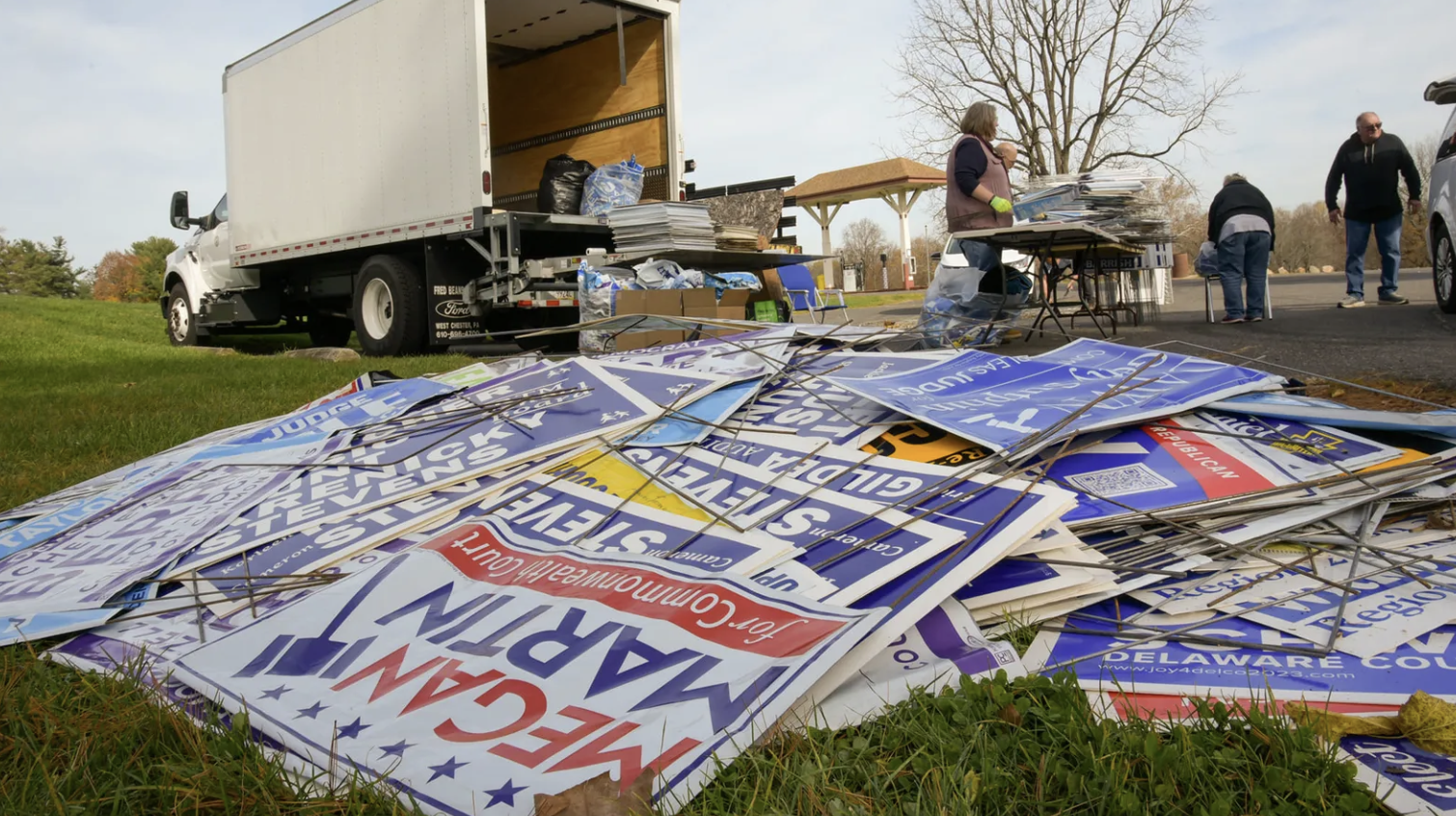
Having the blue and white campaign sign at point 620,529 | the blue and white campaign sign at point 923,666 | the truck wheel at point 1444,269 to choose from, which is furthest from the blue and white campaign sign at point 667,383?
the truck wheel at point 1444,269

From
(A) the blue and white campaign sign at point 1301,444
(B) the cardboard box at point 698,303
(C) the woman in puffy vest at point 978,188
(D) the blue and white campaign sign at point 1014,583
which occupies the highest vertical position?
(C) the woman in puffy vest at point 978,188

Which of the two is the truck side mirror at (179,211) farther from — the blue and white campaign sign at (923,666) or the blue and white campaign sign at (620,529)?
the blue and white campaign sign at (923,666)

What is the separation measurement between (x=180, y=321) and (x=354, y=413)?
10.3m

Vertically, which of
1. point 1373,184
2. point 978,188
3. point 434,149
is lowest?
point 978,188

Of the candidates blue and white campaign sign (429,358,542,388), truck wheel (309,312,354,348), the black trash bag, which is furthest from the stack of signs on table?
truck wheel (309,312,354,348)

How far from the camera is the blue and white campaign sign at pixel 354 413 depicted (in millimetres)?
3219

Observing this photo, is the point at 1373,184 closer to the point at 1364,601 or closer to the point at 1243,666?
the point at 1364,601

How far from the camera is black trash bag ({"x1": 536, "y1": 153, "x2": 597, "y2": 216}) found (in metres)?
8.11

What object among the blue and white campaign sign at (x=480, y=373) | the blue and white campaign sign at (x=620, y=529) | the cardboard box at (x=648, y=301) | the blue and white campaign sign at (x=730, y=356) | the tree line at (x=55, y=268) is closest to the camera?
the blue and white campaign sign at (x=620, y=529)

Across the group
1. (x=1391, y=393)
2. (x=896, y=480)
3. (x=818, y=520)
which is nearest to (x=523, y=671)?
(x=818, y=520)

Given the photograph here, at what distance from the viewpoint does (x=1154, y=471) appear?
85.5 inches

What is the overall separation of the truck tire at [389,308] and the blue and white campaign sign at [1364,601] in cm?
771

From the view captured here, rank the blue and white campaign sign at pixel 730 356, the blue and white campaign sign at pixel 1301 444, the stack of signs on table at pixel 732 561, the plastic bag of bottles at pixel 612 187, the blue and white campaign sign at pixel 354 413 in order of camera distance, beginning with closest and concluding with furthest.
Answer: the stack of signs on table at pixel 732 561 < the blue and white campaign sign at pixel 1301 444 < the blue and white campaign sign at pixel 730 356 < the blue and white campaign sign at pixel 354 413 < the plastic bag of bottles at pixel 612 187

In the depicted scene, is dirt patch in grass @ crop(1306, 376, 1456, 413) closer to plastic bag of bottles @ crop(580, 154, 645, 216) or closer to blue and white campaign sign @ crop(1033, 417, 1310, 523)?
blue and white campaign sign @ crop(1033, 417, 1310, 523)
